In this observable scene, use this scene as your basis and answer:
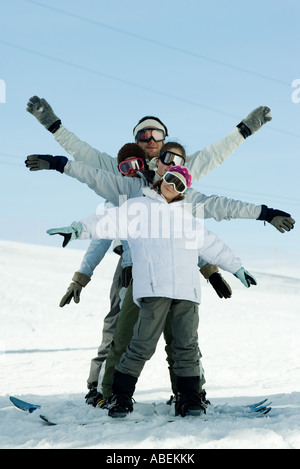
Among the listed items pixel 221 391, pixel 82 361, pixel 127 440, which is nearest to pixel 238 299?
pixel 82 361

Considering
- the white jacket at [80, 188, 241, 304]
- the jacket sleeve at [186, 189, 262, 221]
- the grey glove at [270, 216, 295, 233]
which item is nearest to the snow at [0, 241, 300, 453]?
the white jacket at [80, 188, 241, 304]

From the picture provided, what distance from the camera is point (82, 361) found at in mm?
9625

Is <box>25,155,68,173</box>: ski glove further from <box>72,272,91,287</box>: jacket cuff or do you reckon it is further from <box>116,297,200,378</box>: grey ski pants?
<box>116,297,200,378</box>: grey ski pants

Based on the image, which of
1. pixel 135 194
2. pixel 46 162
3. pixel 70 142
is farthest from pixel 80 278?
pixel 70 142

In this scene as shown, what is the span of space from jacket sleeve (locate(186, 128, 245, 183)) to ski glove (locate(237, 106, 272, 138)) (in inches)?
2.0

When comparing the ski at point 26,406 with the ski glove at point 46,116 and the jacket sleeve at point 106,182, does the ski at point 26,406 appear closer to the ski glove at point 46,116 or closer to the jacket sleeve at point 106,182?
the jacket sleeve at point 106,182

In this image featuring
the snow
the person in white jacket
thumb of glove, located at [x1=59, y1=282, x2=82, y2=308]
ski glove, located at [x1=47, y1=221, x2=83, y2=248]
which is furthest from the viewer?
thumb of glove, located at [x1=59, y1=282, x2=82, y2=308]

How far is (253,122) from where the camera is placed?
16.3 feet

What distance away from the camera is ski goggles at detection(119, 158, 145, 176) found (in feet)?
14.5

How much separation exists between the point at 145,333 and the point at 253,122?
214cm

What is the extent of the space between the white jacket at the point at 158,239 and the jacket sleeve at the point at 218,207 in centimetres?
27

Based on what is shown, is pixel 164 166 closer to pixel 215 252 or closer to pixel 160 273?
pixel 215 252

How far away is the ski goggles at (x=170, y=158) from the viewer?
4215mm

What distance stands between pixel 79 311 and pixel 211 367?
22.4 feet
